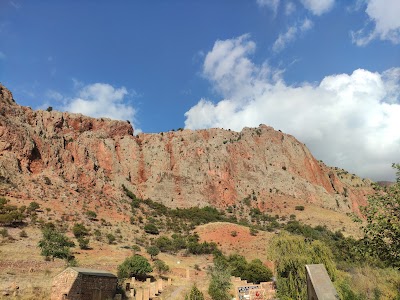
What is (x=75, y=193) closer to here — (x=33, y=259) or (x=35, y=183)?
(x=35, y=183)

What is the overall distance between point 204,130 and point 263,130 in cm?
2347

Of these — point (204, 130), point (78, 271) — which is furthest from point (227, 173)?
point (78, 271)

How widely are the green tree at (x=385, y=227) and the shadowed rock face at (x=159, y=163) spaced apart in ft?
209

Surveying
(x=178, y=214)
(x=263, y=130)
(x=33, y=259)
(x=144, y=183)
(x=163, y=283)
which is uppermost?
(x=263, y=130)

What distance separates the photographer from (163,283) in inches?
1406

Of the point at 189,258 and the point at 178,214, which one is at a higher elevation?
the point at 178,214

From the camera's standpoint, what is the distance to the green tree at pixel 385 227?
12500 mm

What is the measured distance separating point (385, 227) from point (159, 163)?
3999 inches

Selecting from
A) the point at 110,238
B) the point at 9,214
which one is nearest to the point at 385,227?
the point at 110,238

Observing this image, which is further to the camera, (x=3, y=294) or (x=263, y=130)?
(x=263, y=130)

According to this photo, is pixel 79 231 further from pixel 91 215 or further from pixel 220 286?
pixel 220 286

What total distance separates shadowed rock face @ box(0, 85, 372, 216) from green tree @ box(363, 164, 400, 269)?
2509 inches

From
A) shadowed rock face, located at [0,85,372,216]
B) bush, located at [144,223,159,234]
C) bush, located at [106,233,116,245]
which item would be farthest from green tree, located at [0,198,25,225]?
bush, located at [144,223,159,234]

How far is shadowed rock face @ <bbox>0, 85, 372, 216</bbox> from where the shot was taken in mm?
75375
